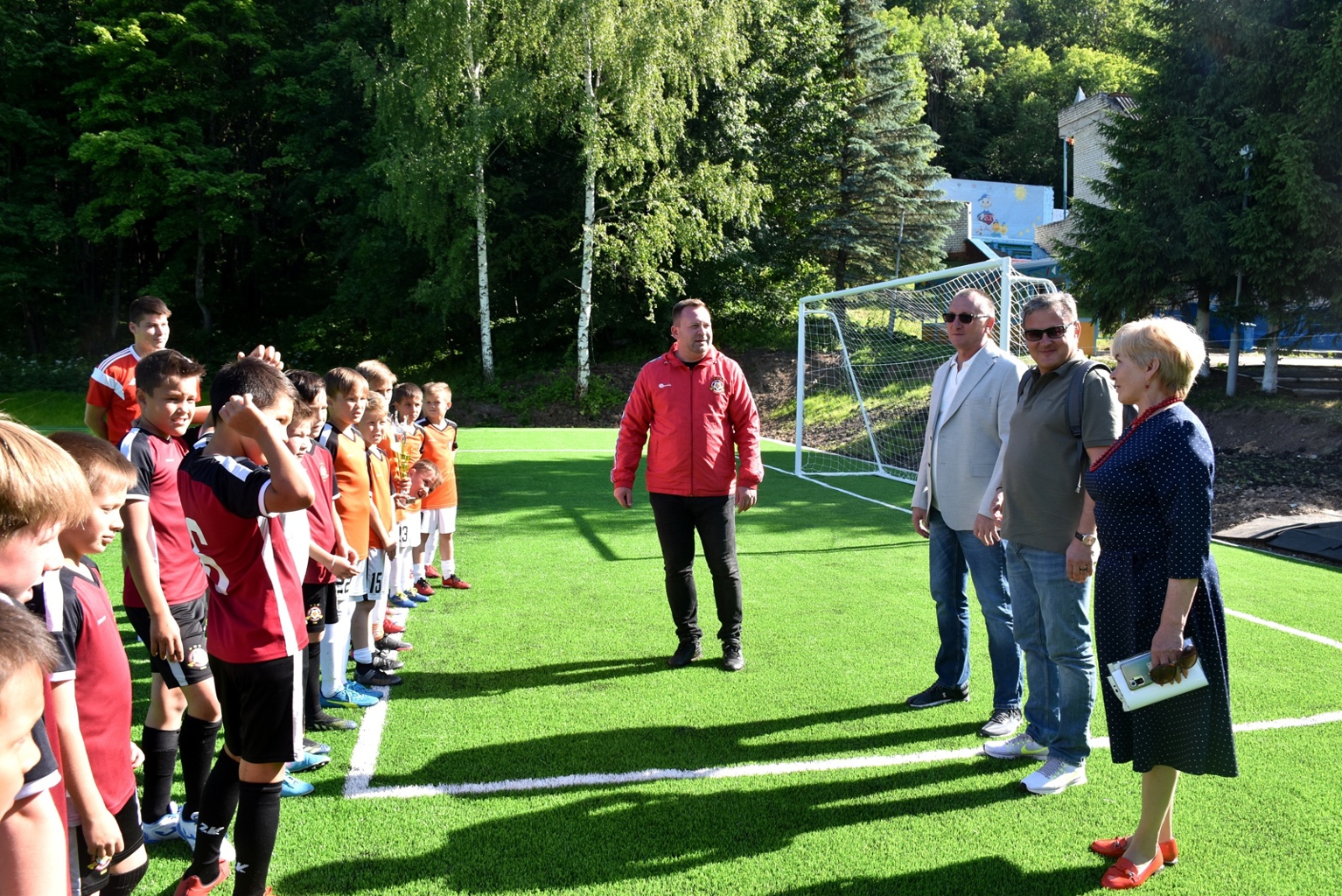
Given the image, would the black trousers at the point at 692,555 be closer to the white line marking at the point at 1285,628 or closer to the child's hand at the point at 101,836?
the child's hand at the point at 101,836

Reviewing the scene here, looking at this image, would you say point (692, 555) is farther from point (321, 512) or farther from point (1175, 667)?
point (1175, 667)

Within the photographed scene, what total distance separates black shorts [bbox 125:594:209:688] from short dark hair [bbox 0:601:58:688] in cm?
166

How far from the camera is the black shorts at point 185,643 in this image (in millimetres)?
2949

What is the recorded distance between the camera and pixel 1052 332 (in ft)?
11.2

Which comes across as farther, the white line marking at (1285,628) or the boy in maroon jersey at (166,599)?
the white line marking at (1285,628)

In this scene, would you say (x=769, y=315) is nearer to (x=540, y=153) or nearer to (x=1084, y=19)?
(x=540, y=153)

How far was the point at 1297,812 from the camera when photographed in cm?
339

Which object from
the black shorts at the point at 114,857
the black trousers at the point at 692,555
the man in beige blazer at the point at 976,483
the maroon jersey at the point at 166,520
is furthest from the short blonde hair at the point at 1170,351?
the maroon jersey at the point at 166,520

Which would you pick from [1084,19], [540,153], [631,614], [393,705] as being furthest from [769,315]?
[1084,19]

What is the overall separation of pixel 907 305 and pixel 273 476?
12657mm

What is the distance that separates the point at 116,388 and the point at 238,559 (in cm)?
316

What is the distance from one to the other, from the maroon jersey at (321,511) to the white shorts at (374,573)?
783 millimetres

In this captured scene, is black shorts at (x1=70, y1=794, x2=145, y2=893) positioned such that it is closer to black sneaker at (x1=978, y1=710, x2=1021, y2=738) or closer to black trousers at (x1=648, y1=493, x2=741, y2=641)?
black trousers at (x1=648, y1=493, x2=741, y2=641)

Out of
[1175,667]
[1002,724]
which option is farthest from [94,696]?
[1002,724]
